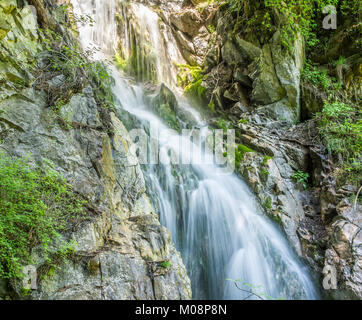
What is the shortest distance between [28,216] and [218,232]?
4.11 metres

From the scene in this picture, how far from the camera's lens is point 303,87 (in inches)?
313

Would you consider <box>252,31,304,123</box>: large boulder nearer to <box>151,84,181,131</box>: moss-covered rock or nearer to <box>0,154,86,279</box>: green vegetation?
<box>151,84,181,131</box>: moss-covered rock

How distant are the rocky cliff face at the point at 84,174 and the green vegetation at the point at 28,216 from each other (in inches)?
4.8

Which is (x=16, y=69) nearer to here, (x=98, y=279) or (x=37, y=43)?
(x=37, y=43)

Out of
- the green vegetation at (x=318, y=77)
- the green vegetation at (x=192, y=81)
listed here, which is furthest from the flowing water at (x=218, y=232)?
the green vegetation at (x=318, y=77)

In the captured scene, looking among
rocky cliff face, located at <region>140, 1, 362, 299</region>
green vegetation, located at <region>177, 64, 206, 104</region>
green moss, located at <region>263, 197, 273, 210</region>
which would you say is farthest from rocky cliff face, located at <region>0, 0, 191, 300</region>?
green vegetation, located at <region>177, 64, 206, 104</region>

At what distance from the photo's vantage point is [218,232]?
5.38 metres

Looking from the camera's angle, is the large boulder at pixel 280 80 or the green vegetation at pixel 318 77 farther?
the large boulder at pixel 280 80

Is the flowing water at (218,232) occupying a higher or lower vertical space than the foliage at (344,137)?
lower

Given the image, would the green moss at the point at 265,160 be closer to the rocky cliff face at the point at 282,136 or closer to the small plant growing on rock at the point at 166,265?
the rocky cliff face at the point at 282,136

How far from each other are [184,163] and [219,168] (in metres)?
1.19

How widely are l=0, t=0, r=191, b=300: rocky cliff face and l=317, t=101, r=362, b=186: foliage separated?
16.6 feet

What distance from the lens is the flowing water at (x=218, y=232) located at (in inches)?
183

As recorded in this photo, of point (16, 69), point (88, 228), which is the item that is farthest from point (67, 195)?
point (16, 69)
